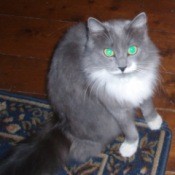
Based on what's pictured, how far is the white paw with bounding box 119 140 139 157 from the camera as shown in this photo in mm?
1554

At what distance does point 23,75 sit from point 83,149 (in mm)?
599

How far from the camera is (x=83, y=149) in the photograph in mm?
1529

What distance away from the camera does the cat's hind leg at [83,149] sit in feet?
4.95

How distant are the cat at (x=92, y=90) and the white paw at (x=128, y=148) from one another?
0.07ft

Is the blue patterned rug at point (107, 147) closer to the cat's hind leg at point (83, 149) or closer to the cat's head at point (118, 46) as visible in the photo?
the cat's hind leg at point (83, 149)

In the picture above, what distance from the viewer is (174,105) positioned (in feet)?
5.65

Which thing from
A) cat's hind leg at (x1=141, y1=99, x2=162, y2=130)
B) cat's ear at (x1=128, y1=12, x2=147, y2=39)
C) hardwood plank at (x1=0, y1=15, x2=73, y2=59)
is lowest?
cat's hind leg at (x1=141, y1=99, x2=162, y2=130)

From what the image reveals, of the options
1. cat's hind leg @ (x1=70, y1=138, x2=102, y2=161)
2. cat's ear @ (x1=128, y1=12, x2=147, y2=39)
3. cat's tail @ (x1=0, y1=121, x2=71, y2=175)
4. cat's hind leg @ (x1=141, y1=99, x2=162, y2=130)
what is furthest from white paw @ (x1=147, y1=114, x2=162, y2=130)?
cat's ear @ (x1=128, y1=12, x2=147, y2=39)

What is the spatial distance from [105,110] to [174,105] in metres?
0.45

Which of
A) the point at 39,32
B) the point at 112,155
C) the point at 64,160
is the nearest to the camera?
the point at 64,160

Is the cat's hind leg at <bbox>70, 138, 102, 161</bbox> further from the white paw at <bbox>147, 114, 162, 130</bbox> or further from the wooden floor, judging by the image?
the wooden floor

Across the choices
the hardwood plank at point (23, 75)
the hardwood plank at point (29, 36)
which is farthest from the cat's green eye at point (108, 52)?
the hardwood plank at point (29, 36)

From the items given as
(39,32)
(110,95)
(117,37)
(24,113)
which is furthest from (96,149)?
(39,32)

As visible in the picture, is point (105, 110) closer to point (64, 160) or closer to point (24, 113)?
point (64, 160)
